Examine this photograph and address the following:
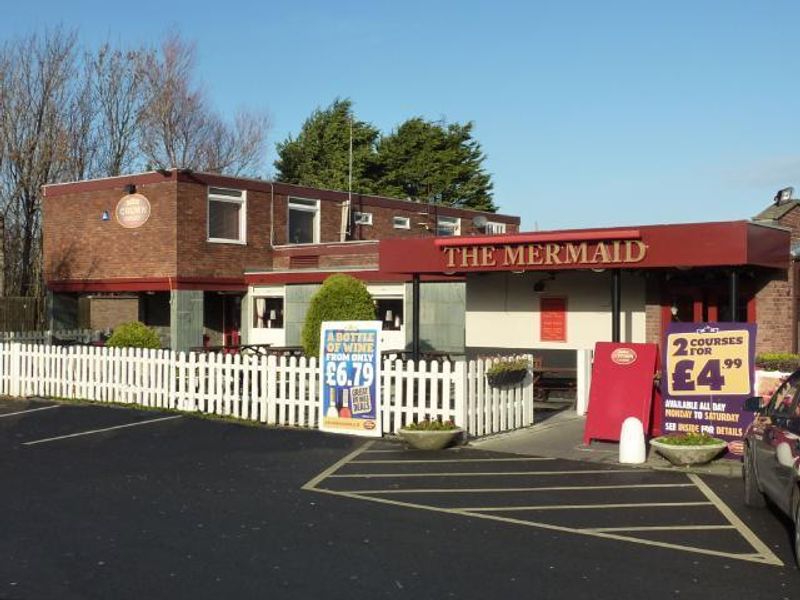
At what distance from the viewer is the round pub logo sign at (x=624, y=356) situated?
1227 centimetres

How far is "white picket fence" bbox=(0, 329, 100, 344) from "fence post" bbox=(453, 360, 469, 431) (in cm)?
1610

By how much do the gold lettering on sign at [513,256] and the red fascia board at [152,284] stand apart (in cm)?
1090

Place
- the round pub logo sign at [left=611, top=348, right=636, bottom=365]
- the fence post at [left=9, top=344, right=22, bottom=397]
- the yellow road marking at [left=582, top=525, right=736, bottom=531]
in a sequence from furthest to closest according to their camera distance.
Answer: the fence post at [left=9, top=344, right=22, bottom=397]
the round pub logo sign at [left=611, top=348, right=636, bottom=365]
the yellow road marking at [left=582, top=525, right=736, bottom=531]

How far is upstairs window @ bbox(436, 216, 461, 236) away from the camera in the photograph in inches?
1260

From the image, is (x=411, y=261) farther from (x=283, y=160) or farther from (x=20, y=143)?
(x=283, y=160)

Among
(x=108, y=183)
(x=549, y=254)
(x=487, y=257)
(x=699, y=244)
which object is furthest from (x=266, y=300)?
(x=699, y=244)

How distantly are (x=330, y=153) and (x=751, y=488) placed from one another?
152ft

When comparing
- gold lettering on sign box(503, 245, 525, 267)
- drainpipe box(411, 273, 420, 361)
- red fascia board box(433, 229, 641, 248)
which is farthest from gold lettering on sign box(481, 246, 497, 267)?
drainpipe box(411, 273, 420, 361)

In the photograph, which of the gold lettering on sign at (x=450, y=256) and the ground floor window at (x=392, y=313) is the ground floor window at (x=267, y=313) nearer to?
the ground floor window at (x=392, y=313)

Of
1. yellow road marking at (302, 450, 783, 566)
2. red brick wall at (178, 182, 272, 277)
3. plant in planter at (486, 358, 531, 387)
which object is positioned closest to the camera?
yellow road marking at (302, 450, 783, 566)

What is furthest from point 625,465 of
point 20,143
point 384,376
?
point 20,143

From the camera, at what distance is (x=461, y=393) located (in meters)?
12.4

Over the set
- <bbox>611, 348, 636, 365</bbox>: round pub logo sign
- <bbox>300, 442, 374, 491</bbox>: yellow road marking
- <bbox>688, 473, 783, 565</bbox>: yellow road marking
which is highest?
<bbox>611, 348, 636, 365</bbox>: round pub logo sign

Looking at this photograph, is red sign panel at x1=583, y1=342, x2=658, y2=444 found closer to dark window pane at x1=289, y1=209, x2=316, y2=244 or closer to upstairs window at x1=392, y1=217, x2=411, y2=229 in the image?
dark window pane at x1=289, y1=209, x2=316, y2=244
